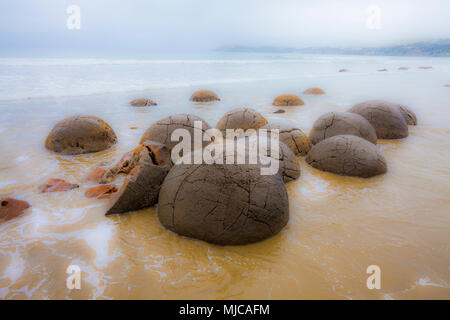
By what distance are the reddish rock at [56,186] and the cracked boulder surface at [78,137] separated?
176 centimetres

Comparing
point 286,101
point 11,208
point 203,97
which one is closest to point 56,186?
point 11,208

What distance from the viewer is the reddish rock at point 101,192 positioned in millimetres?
4012

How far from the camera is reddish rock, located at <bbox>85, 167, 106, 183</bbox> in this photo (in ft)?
15.1

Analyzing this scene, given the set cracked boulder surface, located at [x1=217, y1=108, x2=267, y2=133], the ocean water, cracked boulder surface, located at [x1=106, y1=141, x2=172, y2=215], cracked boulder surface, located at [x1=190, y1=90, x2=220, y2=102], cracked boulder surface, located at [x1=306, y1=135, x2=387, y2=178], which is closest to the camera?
the ocean water

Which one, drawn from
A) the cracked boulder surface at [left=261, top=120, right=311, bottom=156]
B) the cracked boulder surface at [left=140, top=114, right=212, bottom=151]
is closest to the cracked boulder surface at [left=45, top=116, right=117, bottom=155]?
the cracked boulder surface at [left=140, top=114, right=212, bottom=151]

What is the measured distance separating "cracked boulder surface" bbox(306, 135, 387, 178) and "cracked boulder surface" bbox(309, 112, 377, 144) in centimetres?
104

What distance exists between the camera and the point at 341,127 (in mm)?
6121

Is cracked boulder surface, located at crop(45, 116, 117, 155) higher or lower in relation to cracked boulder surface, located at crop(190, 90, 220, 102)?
lower

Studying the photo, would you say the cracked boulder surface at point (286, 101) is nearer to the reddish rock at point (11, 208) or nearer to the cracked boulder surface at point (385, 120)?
the cracked boulder surface at point (385, 120)

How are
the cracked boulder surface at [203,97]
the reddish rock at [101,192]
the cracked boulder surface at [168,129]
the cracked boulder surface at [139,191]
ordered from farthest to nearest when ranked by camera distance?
the cracked boulder surface at [203,97]
the cracked boulder surface at [168,129]
the reddish rock at [101,192]
the cracked boulder surface at [139,191]

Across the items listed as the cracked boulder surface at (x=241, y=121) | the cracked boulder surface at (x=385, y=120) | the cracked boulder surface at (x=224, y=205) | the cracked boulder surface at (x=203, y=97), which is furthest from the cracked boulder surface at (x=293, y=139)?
the cracked boulder surface at (x=203, y=97)

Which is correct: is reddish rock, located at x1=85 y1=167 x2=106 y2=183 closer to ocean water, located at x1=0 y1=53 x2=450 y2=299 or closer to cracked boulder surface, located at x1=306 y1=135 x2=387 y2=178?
ocean water, located at x1=0 y1=53 x2=450 y2=299
